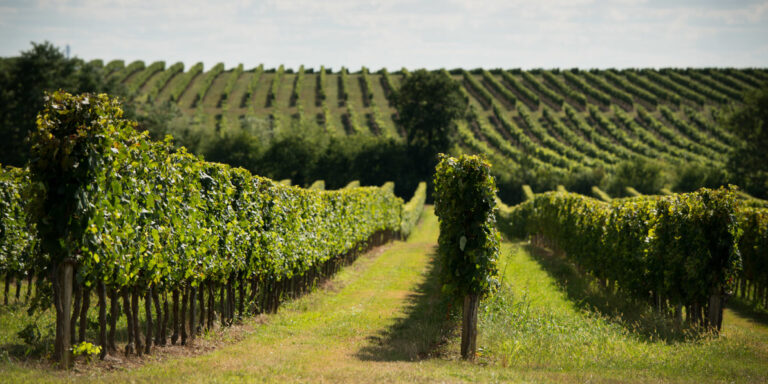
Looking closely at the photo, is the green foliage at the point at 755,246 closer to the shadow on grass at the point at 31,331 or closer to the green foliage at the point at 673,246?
the green foliage at the point at 673,246

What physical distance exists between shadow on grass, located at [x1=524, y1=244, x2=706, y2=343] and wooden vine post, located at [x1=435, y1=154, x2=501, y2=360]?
448 cm

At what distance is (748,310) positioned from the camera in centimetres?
1947

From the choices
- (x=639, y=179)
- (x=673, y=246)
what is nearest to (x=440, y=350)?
(x=673, y=246)

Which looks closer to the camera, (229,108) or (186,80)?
(229,108)

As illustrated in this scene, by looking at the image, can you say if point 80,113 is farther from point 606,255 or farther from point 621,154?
point 621,154

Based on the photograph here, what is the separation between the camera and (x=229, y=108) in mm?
99438

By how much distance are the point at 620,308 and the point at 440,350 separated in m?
8.10

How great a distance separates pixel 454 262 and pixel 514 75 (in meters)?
126

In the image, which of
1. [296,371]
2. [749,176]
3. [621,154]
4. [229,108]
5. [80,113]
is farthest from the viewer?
[229,108]

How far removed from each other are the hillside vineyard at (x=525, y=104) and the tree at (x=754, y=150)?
1548 cm

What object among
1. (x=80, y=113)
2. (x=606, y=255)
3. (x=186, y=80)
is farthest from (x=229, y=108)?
(x=80, y=113)

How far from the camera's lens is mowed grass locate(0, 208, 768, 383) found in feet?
27.3

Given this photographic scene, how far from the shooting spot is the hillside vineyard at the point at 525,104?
3420 inches

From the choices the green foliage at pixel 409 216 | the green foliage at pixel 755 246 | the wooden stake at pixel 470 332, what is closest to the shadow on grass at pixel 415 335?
the wooden stake at pixel 470 332
